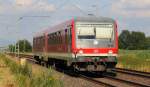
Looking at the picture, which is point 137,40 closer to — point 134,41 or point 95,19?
point 134,41

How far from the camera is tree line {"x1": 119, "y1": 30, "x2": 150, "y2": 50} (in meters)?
154

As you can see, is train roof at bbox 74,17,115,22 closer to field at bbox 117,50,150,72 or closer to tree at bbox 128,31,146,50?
field at bbox 117,50,150,72

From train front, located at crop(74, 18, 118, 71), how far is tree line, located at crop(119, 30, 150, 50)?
4997 inches

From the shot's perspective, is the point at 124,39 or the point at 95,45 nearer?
the point at 95,45

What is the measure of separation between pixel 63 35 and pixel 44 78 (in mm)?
11844

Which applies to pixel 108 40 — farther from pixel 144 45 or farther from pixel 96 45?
pixel 144 45

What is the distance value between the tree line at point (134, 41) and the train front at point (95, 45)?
416 feet

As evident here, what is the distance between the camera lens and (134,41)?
162 metres

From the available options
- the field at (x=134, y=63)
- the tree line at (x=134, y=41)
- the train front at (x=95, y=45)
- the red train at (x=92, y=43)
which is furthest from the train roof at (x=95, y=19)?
the tree line at (x=134, y=41)

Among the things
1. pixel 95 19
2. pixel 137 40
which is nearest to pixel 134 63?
pixel 95 19

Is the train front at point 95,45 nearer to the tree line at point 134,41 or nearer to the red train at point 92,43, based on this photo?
the red train at point 92,43

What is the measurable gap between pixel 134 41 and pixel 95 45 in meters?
138

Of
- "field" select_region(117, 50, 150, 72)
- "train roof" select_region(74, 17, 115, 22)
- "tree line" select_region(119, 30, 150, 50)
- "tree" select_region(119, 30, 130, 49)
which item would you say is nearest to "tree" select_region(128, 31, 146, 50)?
"tree line" select_region(119, 30, 150, 50)

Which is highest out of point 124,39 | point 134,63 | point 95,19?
point 124,39
